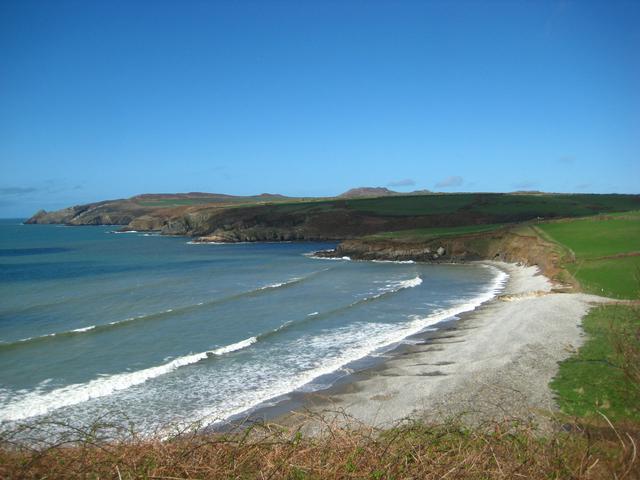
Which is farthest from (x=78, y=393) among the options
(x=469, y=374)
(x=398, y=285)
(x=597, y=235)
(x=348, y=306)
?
(x=597, y=235)

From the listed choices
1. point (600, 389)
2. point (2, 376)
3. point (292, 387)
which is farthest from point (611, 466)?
point (2, 376)

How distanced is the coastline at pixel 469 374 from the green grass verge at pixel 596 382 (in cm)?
37

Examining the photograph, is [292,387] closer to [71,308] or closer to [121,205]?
[71,308]

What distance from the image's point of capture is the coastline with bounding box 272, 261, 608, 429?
1249 cm

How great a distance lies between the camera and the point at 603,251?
35.0 m

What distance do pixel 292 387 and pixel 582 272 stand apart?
22.2m

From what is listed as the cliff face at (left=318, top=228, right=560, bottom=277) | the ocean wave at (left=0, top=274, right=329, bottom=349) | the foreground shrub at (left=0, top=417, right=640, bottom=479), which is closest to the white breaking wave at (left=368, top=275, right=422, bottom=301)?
the ocean wave at (left=0, top=274, right=329, bottom=349)

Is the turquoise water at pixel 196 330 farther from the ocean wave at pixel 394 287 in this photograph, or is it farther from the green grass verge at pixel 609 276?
the green grass verge at pixel 609 276

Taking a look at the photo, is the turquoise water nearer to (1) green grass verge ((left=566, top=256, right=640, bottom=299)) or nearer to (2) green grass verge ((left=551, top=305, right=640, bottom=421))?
(1) green grass verge ((left=566, top=256, right=640, bottom=299))

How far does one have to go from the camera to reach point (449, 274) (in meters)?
43.8

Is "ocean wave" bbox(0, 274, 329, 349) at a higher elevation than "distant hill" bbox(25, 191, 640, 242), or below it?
below

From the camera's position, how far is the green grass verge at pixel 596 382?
34.9 ft

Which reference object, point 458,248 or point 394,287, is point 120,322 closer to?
point 394,287

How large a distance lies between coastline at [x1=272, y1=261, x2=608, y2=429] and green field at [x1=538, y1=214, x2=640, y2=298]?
2055mm
